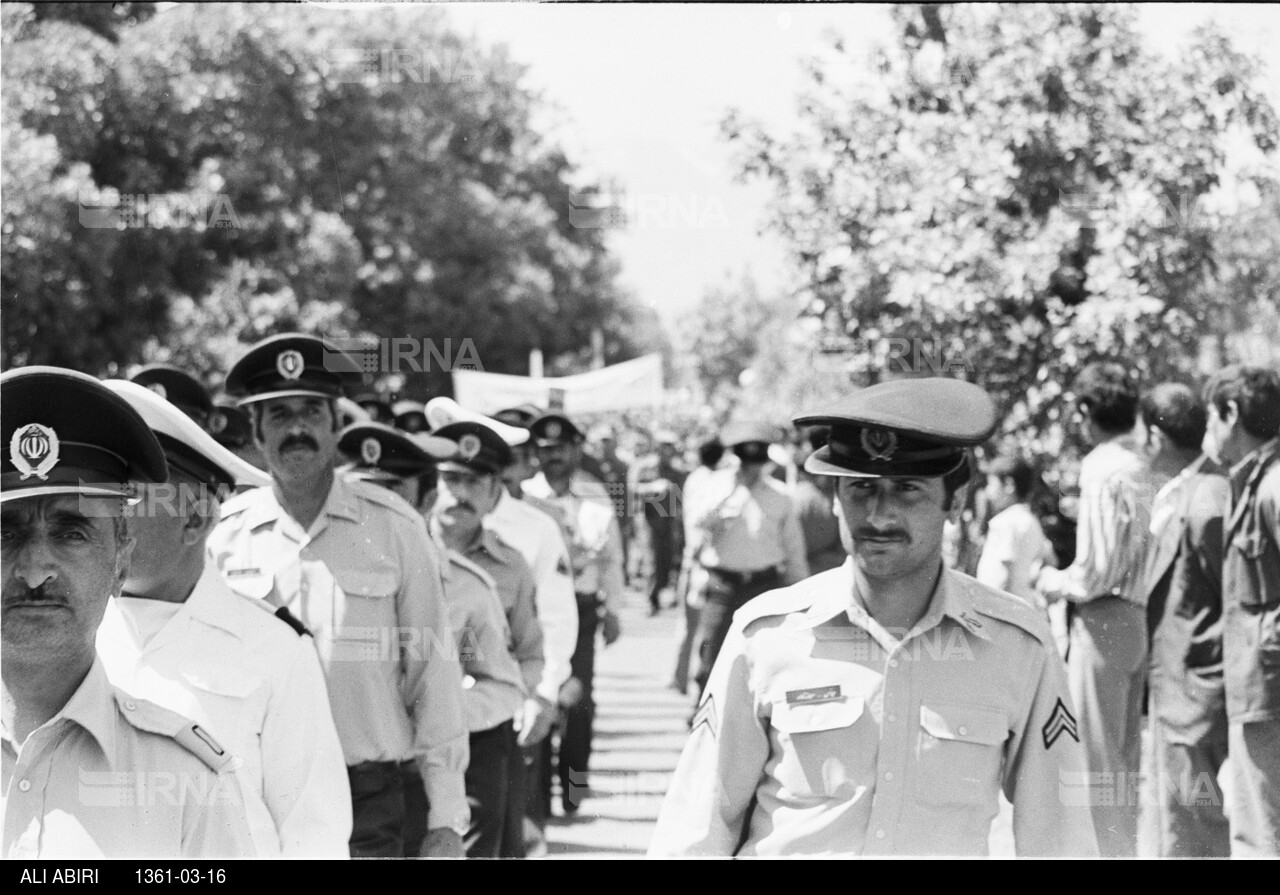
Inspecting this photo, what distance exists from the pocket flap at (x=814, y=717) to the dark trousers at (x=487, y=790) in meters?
2.59

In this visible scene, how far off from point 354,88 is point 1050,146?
440cm

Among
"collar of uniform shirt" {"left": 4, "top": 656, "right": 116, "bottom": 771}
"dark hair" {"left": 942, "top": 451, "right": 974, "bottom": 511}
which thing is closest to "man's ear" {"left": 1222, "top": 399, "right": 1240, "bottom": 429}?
"dark hair" {"left": 942, "top": 451, "right": 974, "bottom": 511}

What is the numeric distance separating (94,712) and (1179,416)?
14.6 feet

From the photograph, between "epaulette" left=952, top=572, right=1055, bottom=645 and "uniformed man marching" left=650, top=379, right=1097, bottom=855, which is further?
"epaulette" left=952, top=572, right=1055, bottom=645

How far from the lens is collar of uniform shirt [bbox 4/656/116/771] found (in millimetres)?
2574

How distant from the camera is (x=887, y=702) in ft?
10.1

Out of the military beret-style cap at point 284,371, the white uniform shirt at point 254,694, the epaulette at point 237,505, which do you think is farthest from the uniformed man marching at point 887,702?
the epaulette at point 237,505

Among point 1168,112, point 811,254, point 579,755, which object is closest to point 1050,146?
point 1168,112

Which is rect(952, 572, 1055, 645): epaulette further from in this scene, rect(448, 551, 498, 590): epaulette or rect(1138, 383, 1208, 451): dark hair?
rect(1138, 383, 1208, 451): dark hair

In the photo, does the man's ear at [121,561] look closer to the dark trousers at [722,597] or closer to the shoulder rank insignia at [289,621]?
the shoulder rank insignia at [289,621]

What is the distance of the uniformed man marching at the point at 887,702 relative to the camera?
3.05 metres

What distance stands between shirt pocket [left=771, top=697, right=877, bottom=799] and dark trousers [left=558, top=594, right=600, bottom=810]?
4959 mm

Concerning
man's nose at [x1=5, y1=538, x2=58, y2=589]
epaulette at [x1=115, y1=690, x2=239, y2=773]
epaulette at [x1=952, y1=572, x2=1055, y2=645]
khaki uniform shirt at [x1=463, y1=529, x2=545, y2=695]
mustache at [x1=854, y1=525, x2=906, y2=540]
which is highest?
man's nose at [x1=5, y1=538, x2=58, y2=589]

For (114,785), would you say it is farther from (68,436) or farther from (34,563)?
(68,436)
